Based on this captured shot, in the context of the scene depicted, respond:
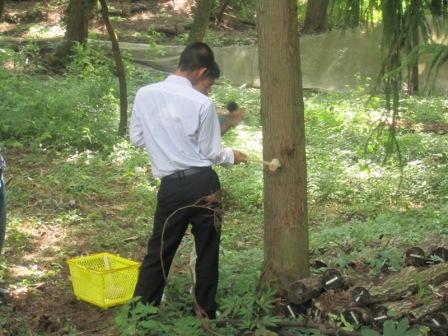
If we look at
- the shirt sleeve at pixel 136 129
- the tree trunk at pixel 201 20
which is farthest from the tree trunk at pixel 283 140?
the tree trunk at pixel 201 20

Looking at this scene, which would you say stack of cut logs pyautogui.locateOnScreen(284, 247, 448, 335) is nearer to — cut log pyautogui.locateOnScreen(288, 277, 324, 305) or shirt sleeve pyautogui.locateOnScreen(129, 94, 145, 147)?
cut log pyautogui.locateOnScreen(288, 277, 324, 305)

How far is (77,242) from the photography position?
7.51 meters

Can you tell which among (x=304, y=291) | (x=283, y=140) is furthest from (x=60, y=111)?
(x=304, y=291)

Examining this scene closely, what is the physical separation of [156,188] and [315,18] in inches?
467

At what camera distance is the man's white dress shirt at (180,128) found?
189 inches

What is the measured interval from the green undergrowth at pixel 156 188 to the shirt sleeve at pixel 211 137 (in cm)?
54

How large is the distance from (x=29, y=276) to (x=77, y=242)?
1.06 meters

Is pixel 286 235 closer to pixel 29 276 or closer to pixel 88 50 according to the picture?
pixel 29 276

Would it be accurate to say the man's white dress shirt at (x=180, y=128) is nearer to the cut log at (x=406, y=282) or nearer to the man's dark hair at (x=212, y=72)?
the man's dark hair at (x=212, y=72)

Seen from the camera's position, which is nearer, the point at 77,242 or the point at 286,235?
the point at 286,235

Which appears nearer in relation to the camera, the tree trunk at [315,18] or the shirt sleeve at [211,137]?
the shirt sleeve at [211,137]

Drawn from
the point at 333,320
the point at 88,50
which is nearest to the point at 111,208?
the point at 333,320

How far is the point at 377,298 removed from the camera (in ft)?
15.2

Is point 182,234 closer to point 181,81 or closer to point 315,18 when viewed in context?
point 181,81
